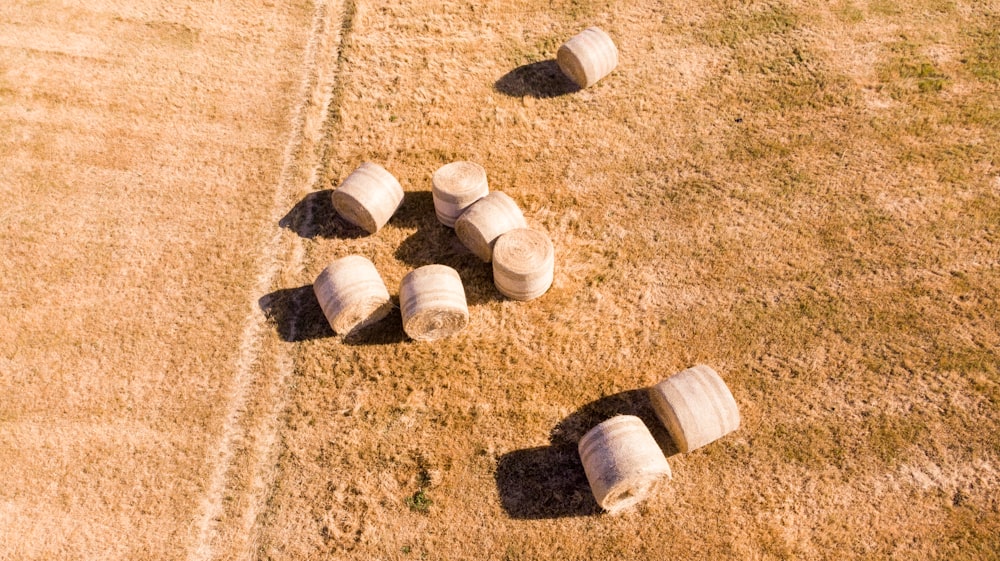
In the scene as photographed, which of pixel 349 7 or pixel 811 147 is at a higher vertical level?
pixel 811 147

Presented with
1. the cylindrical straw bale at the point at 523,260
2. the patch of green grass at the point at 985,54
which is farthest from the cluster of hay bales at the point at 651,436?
the patch of green grass at the point at 985,54

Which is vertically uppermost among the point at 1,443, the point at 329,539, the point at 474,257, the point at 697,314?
the point at 697,314

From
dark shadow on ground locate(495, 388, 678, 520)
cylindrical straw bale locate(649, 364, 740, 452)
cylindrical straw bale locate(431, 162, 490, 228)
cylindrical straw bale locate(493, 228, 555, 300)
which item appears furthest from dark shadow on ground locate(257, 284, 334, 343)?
cylindrical straw bale locate(649, 364, 740, 452)

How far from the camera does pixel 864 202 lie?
1506cm

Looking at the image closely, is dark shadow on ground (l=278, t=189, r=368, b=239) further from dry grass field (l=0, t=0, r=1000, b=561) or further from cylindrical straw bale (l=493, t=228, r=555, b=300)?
cylindrical straw bale (l=493, t=228, r=555, b=300)

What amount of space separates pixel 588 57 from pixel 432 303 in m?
9.99

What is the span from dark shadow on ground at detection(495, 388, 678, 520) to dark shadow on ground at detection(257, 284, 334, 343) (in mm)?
5233

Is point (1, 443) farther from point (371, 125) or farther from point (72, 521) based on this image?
point (371, 125)

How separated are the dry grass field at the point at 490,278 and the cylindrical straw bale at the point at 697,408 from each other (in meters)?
0.62

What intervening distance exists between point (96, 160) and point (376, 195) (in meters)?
8.73

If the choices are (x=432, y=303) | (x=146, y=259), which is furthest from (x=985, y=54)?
(x=146, y=259)

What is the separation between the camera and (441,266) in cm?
1249

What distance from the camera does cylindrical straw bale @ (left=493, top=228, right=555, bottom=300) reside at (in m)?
12.6

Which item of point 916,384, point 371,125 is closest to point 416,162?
point 371,125
